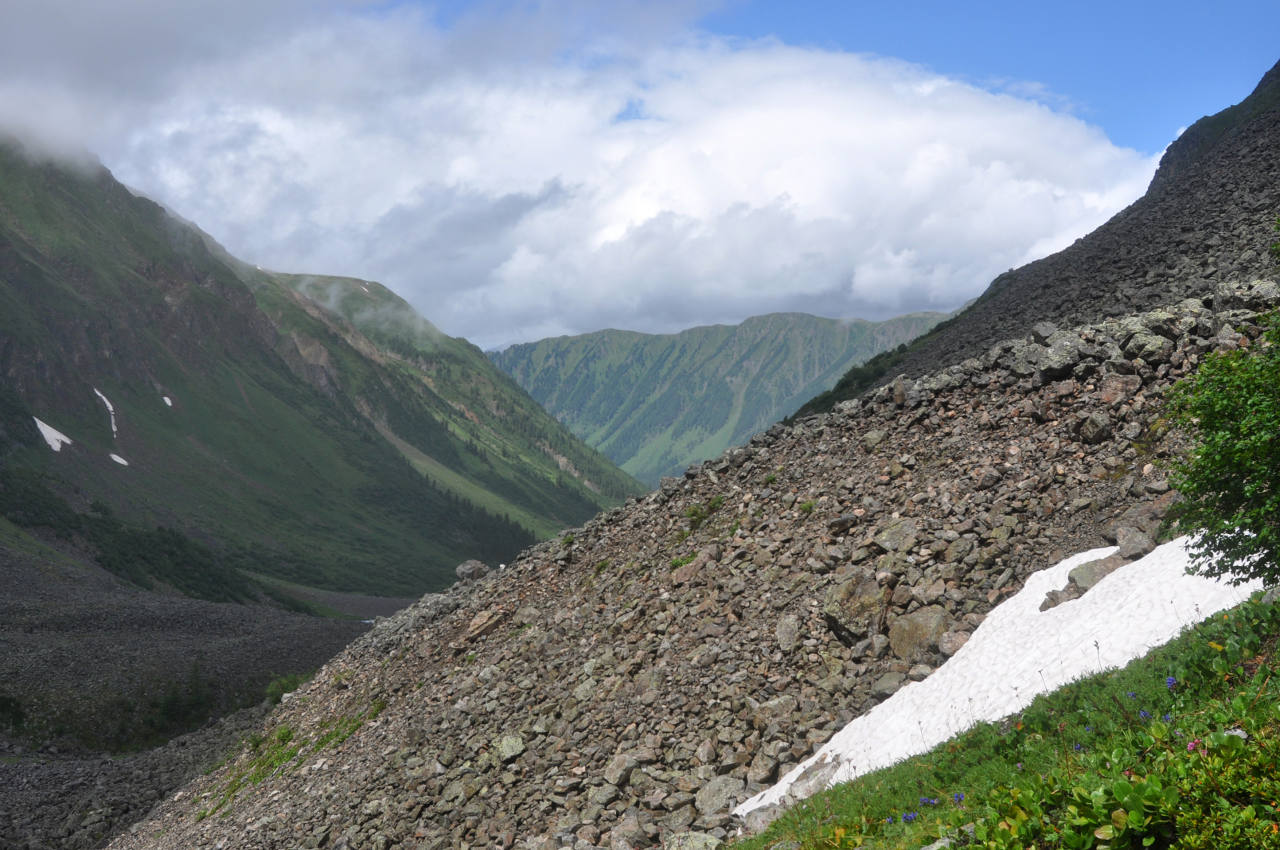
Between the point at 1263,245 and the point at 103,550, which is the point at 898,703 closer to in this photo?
the point at 1263,245

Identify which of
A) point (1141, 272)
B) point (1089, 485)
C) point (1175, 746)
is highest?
point (1141, 272)

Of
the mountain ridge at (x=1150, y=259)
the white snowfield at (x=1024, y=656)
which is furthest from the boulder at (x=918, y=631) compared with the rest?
the mountain ridge at (x=1150, y=259)

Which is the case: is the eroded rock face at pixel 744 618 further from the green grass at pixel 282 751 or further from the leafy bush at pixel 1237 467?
the leafy bush at pixel 1237 467

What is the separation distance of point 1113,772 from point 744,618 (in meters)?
14.9

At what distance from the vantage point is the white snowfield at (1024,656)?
52.1 ft

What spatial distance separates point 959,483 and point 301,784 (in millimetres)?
24801

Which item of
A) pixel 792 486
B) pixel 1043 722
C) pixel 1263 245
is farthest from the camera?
pixel 1263 245

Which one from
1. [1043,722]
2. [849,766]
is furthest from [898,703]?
[1043,722]

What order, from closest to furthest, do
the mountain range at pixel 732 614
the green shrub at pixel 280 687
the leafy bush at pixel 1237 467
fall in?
1. the leafy bush at pixel 1237 467
2. the mountain range at pixel 732 614
3. the green shrub at pixel 280 687

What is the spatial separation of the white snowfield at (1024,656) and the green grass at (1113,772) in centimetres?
145

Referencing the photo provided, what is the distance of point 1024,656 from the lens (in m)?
17.4

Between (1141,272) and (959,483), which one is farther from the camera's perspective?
(1141,272)

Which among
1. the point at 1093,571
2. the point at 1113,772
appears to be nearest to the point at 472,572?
the point at 1093,571

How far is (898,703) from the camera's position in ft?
60.4
